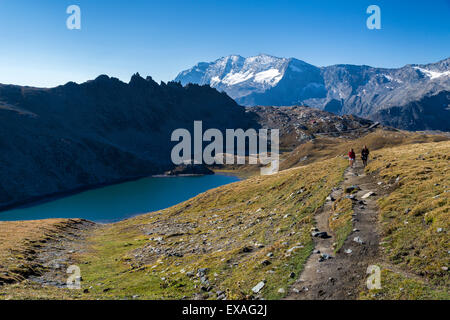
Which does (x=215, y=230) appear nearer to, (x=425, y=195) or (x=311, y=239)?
(x=311, y=239)

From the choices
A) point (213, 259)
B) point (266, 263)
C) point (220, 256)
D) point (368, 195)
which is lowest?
point (213, 259)

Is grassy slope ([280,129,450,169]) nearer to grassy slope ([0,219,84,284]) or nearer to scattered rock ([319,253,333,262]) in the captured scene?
grassy slope ([0,219,84,284])

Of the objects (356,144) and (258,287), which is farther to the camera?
(356,144)

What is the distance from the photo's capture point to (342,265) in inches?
688

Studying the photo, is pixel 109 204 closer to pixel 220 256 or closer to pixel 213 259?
pixel 213 259

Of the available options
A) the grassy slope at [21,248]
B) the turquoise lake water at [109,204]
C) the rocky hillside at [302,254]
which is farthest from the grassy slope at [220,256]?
the turquoise lake water at [109,204]

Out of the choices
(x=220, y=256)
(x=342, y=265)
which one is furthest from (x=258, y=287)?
(x=220, y=256)

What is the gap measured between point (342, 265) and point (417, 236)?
5657 mm

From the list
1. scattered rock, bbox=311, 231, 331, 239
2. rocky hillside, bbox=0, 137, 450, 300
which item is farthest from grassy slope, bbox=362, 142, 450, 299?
scattered rock, bbox=311, 231, 331, 239

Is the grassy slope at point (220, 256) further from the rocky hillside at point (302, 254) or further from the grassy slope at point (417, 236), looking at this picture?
the grassy slope at point (417, 236)

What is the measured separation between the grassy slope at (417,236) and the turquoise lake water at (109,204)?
10859 centimetres
